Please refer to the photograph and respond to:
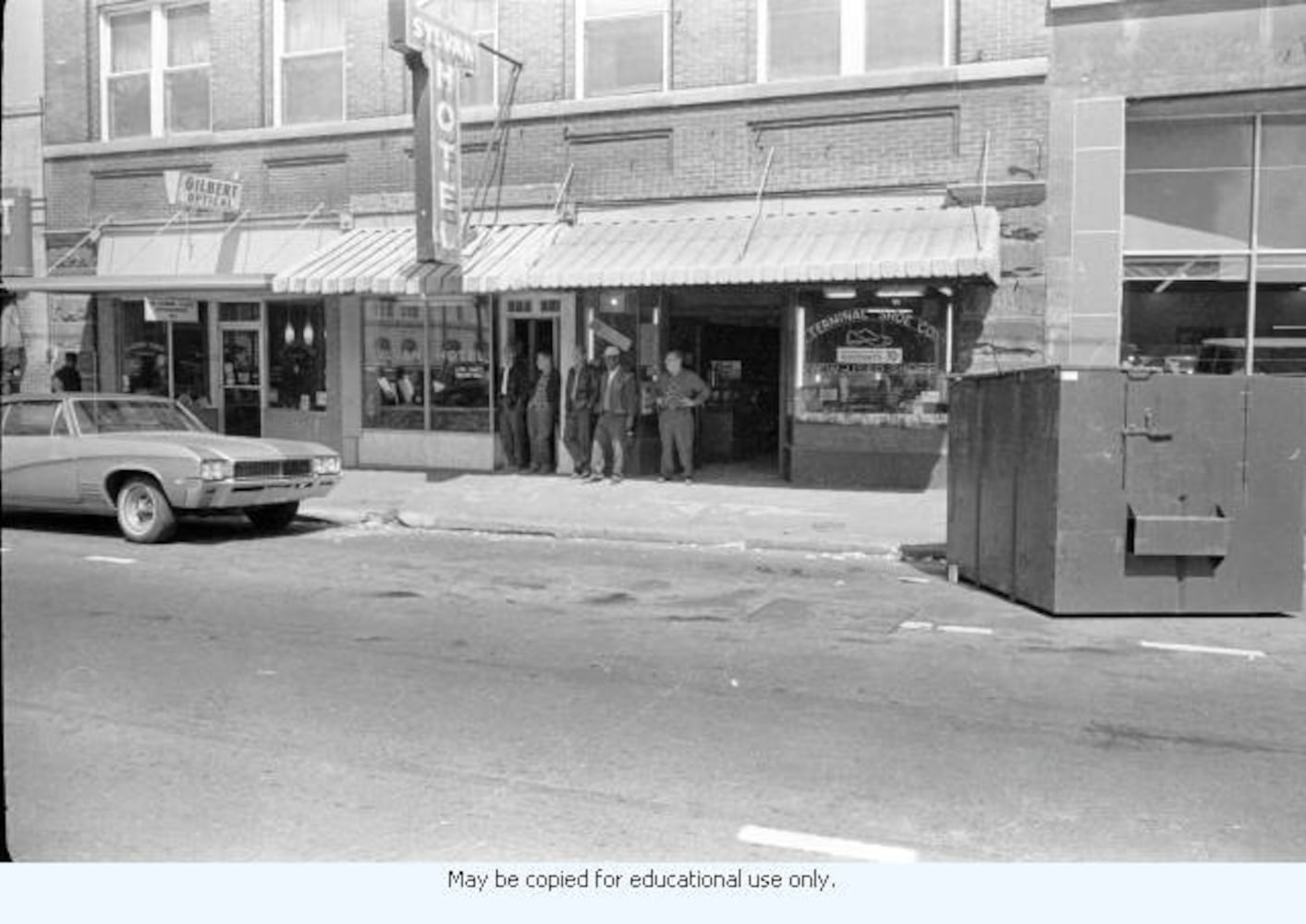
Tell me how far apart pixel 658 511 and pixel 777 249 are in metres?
3.31

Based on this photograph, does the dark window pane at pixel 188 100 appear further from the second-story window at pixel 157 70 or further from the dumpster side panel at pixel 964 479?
the dumpster side panel at pixel 964 479

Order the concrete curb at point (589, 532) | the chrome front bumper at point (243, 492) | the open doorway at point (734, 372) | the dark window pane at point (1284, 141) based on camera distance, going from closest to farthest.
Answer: the chrome front bumper at point (243, 492)
the concrete curb at point (589, 532)
the dark window pane at point (1284, 141)
the open doorway at point (734, 372)

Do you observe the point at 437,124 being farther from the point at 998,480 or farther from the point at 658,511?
the point at 998,480

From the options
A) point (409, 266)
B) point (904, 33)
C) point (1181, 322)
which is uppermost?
point (904, 33)

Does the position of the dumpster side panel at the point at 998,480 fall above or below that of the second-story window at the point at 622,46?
below

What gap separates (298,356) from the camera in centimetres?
1852

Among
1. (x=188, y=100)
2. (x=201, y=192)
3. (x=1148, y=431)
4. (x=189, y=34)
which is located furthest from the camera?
(x=188, y=100)

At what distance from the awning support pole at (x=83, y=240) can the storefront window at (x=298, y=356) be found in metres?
3.16

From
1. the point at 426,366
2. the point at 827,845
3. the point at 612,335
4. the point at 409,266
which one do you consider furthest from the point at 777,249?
the point at 827,845

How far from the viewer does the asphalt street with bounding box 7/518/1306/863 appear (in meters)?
4.25

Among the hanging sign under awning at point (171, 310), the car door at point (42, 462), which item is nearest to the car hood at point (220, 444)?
the car door at point (42, 462)

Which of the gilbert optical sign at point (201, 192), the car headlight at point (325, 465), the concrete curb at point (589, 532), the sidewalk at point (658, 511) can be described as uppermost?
the gilbert optical sign at point (201, 192)

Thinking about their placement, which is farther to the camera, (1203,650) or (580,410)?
(580,410)

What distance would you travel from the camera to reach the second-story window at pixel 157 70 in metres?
18.0
